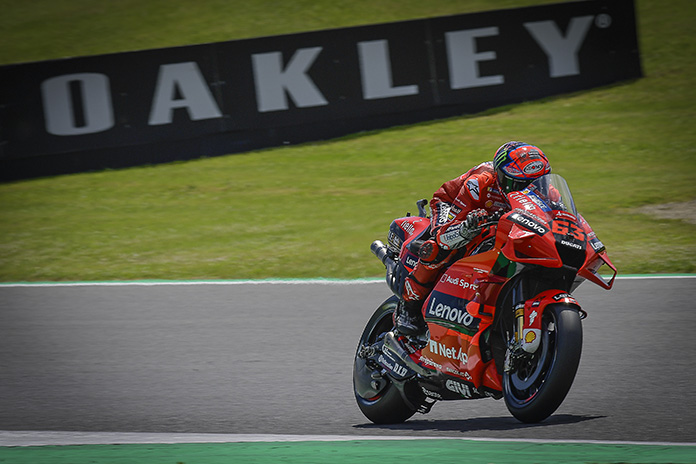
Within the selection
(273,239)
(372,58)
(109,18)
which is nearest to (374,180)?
(372,58)

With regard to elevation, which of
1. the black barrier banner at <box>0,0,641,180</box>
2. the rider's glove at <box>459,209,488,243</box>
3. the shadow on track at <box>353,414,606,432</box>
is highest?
the black barrier banner at <box>0,0,641,180</box>

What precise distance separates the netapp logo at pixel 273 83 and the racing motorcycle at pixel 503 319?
1110 centimetres

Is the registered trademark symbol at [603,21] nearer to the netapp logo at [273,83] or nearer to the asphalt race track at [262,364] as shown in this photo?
the netapp logo at [273,83]

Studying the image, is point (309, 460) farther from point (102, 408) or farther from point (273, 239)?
point (273, 239)

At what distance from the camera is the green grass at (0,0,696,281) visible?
37.7 feet

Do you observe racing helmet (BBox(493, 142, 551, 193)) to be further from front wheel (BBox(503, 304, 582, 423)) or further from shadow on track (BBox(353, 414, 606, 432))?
shadow on track (BBox(353, 414, 606, 432))

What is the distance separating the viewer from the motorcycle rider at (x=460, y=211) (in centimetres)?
494

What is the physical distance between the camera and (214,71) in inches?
647

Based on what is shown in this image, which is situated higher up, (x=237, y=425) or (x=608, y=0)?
(x=608, y=0)

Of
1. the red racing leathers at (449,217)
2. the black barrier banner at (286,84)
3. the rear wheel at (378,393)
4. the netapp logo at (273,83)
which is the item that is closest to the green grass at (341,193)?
the black barrier banner at (286,84)

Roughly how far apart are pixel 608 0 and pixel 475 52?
7.96ft

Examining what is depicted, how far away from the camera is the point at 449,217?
530 centimetres

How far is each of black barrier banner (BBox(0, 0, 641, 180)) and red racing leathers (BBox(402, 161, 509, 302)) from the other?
37.4ft

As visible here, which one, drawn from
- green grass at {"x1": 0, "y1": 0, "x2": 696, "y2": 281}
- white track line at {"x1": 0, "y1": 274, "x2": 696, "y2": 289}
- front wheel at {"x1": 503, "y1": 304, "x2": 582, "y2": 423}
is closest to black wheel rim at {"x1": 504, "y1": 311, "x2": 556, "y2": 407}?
front wheel at {"x1": 503, "y1": 304, "x2": 582, "y2": 423}
